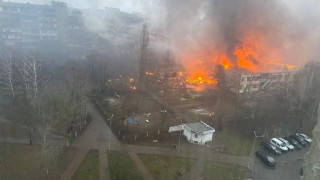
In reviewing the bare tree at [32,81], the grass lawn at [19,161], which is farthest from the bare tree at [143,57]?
the grass lawn at [19,161]

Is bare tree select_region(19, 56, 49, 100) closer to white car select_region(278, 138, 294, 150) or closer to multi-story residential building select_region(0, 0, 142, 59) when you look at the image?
multi-story residential building select_region(0, 0, 142, 59)

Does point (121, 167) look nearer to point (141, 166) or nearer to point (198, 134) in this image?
point (141, 166)

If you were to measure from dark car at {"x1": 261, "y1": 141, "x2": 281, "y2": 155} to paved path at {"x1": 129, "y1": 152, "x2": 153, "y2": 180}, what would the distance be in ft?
20.6

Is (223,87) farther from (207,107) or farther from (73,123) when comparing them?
(73,123)

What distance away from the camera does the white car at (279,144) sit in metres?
13.7

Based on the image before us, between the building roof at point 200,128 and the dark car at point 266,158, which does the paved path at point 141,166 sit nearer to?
the building roof at point 200,128

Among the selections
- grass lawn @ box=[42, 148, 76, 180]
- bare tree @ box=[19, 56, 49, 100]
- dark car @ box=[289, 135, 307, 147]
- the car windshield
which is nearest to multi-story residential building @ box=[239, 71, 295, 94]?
dark car @ box=[289, 135, 307, 147]

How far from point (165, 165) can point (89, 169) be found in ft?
9.99

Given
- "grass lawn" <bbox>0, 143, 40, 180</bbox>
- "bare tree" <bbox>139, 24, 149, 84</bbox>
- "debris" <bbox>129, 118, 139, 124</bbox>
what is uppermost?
"bare tree" <bbox>139, 24, 149, 84</bbox>

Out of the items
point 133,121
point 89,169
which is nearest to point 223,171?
point 89,169

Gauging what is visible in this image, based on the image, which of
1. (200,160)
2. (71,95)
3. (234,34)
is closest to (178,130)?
(200,160)

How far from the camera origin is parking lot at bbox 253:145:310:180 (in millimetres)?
11312

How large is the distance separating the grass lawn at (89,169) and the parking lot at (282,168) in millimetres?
6257

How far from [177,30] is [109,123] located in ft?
55.3
